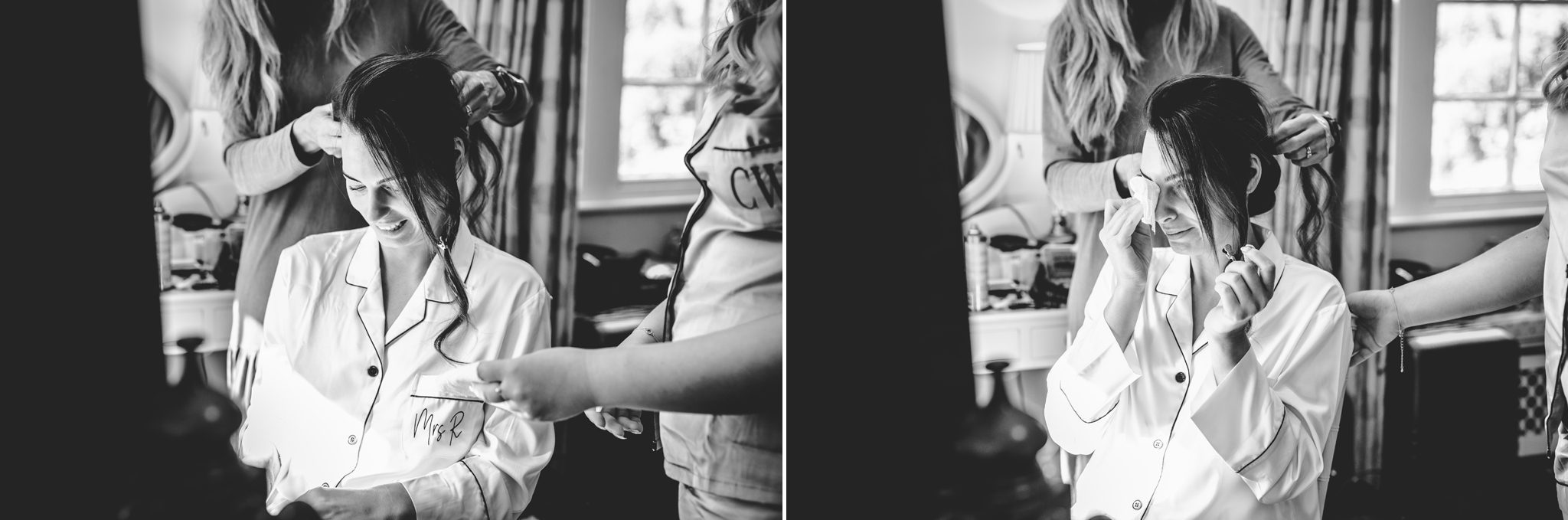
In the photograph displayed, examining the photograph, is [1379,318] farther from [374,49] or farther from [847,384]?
[374,49]

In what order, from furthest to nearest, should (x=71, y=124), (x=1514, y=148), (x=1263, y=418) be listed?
(x=1514, y=148) → (x=1263, y=418) → (x=71, y=124)

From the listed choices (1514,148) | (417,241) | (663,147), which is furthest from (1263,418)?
(417,241)

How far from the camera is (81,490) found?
2.15 meters

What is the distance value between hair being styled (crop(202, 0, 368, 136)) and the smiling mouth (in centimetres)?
27

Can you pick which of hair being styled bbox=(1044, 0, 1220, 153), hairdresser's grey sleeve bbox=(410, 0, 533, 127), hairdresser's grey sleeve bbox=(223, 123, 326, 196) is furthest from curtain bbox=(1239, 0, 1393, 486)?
hairdresser's grey sleeve bbox=(223, 123, 326, 196)

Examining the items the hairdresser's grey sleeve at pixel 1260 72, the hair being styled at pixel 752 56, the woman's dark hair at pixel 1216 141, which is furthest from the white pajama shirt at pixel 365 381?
the hairdresser's grey sleeve at pixel 1260 72

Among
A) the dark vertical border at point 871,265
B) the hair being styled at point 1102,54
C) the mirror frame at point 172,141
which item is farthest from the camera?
the dark vertical border at point 871,265

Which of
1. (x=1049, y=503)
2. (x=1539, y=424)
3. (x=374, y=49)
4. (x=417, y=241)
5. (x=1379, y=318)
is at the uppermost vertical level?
(x=374, y=49)

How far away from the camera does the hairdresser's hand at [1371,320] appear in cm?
232

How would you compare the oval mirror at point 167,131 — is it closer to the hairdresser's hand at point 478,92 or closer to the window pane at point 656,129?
the hairdresser's hand at point 478,92

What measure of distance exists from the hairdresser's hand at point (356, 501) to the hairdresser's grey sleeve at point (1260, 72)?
1935mm

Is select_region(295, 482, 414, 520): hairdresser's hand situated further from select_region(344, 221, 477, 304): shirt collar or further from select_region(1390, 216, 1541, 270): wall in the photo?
select_region(1390, 216, 1541, 270): wall

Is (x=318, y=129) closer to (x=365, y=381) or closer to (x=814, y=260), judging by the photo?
(x=365, y=381)

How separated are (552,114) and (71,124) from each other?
91 cm
